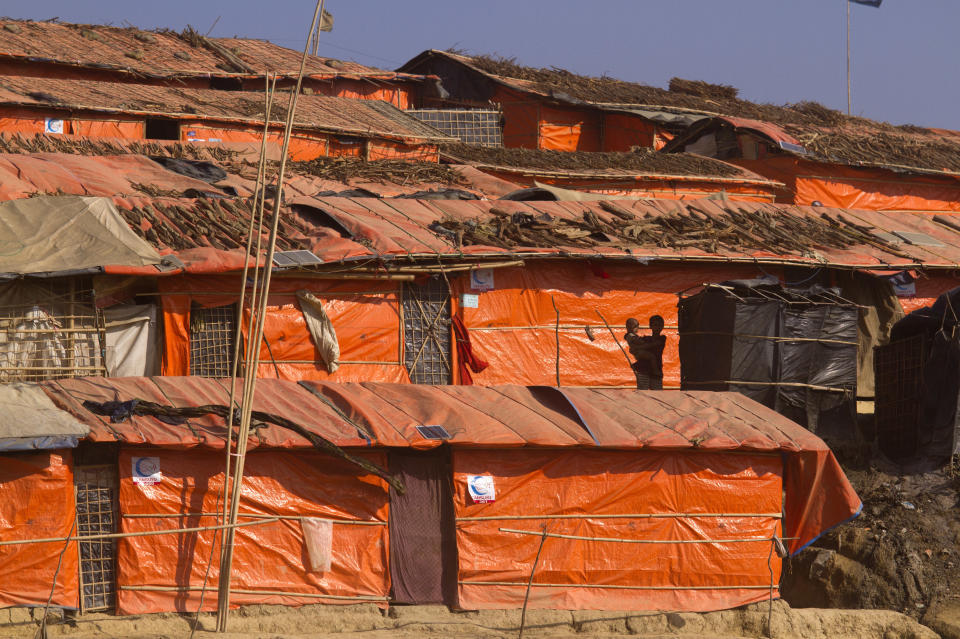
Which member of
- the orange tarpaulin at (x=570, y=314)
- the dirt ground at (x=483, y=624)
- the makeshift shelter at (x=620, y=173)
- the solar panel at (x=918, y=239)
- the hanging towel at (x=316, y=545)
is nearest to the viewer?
the dirt ground at (x=483, y=624)

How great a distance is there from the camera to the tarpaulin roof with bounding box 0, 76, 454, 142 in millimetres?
17172

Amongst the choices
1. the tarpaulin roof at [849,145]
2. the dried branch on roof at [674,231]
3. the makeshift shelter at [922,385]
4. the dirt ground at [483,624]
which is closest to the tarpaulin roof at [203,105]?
the tarpaulin roof at [849,145]

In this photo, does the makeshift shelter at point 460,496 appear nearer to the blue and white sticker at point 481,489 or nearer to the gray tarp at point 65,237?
the blue and white sticker at point 481,489

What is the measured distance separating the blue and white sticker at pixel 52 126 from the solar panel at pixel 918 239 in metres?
11.9

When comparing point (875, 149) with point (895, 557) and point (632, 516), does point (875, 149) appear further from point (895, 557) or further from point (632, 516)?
point (632, 516)

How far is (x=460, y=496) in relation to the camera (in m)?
8.59

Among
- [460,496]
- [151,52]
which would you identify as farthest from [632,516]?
[151,52]

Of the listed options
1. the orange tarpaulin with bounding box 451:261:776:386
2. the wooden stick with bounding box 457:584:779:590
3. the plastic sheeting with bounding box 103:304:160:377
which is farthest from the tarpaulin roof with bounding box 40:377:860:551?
the orange tarpaulin with bounding box 451:261:776:386

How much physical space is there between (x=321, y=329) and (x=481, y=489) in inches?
147

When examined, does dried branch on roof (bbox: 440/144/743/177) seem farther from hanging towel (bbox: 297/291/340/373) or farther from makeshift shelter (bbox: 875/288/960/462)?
makeshift shelter (bbox: 875/288/960/462)

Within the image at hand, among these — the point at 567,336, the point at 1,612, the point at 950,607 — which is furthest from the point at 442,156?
the point at 1,612

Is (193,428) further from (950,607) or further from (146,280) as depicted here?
(950,607)

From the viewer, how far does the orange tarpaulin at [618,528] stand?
28.4 ft

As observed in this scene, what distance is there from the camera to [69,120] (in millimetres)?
17109
